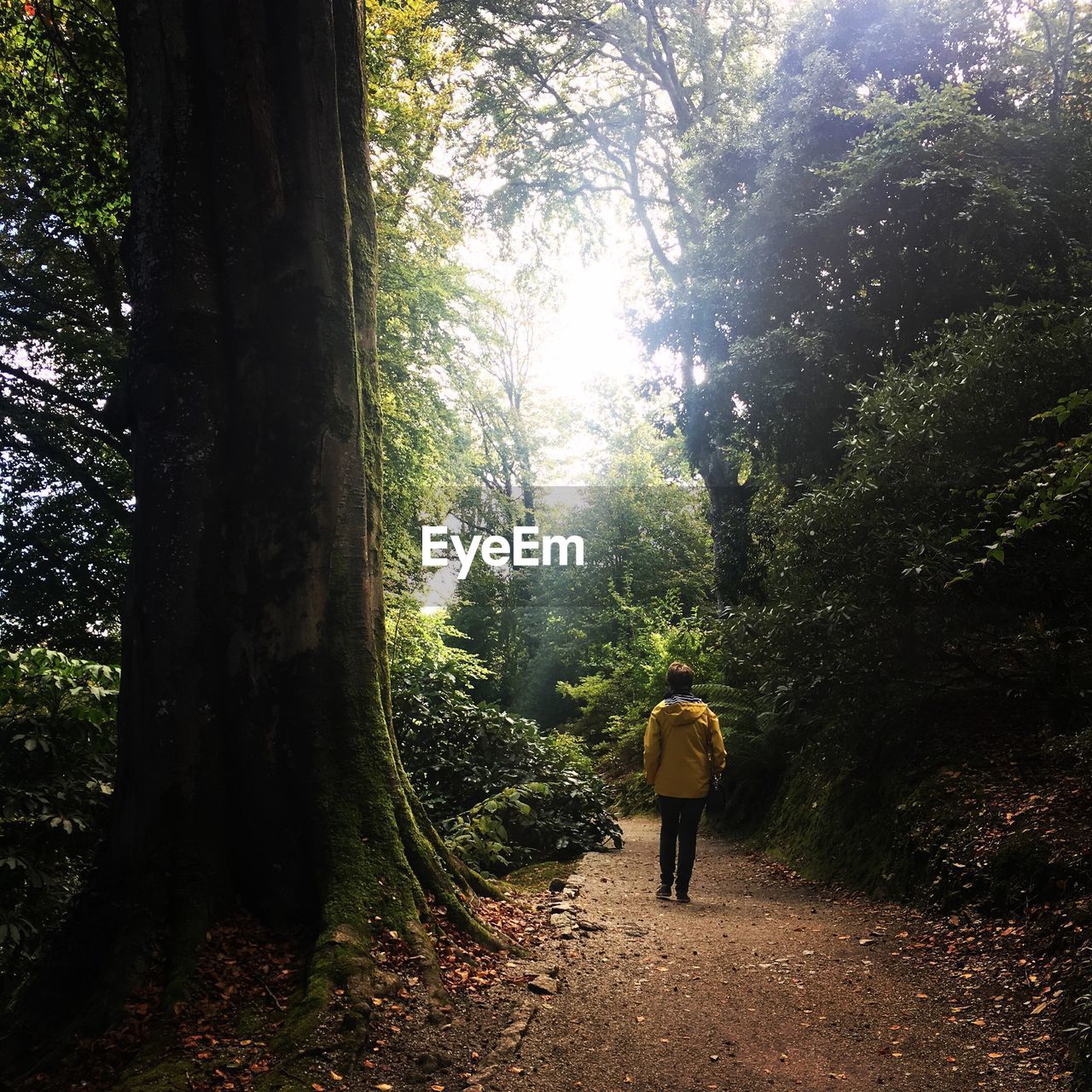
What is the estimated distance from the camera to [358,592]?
4453mm

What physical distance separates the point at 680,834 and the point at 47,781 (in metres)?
4.79

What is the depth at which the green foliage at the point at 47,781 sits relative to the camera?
4648 mm

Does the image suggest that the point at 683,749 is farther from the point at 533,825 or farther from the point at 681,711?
the point at 533,825

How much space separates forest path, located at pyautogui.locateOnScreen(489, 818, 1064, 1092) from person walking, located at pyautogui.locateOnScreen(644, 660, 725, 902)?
3.06ft

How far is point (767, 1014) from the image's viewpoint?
4227 millimetres

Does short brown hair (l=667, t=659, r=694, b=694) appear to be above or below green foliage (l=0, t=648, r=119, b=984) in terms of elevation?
above

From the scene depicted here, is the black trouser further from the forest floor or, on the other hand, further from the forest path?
the forest floor

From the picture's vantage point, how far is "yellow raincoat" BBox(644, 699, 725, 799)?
7.24 m

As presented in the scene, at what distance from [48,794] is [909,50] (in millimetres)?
14485

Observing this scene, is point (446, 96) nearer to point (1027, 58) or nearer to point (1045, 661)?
point (1027, 58)

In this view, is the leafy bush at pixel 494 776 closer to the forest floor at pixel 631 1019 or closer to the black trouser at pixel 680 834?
the black trouser at pixel 680 834

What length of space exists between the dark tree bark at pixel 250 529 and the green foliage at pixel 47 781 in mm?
1119

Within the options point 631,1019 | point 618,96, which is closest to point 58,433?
point 631,1019

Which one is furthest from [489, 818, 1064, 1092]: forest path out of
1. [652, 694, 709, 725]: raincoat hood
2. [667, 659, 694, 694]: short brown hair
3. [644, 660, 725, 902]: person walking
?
[667, 659, 694, 694]: short brown hair
